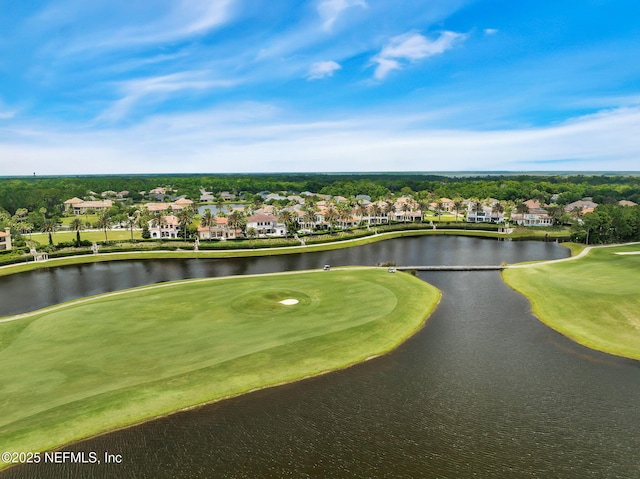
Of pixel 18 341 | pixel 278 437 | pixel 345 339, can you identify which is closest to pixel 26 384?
pixel 18 341

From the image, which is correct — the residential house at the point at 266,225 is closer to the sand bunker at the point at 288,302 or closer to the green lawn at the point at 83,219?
the green lawn at the point at 83,219

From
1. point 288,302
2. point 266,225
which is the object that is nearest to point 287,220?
point 266,225

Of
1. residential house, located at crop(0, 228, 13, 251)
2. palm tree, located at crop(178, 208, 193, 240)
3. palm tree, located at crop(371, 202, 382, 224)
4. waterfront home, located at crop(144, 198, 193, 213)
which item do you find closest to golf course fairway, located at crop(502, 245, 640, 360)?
palm tree, located at crop(371, 202, 382, 224)

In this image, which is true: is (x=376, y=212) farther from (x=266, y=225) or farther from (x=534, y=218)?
(x=534, y=218)

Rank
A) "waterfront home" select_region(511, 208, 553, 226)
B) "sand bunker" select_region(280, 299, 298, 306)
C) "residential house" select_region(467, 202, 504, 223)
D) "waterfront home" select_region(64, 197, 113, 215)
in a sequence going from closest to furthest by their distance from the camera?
"sand bunker" select_region(280, 299, 298, 306) → "waterfront home" select_region(511, 208, 553, 226) → "residential house" select_region(467, 202, 504, 223) → "waterfront home" select_region(64, 197, 113, 215)

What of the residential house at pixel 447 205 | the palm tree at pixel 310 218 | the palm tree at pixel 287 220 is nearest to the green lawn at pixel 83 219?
the palm tree at pixel 287 220

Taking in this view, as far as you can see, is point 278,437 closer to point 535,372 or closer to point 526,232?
point 535,372

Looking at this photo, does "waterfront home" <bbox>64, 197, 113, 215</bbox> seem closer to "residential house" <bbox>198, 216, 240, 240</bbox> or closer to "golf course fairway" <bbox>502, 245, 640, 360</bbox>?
"residential house" <bbox>198, 216, 240, 240</bbox>

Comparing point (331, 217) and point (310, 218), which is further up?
point (331, 217)
